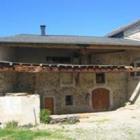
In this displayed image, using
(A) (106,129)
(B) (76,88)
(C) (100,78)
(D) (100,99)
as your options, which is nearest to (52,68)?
(B) (76,88)

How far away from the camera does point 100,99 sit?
24906 millimetres

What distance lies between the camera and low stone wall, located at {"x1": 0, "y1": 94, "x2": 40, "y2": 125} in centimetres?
1727

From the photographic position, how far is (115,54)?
25953mm

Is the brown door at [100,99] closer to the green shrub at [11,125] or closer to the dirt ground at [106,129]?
the dirt ground at [106,129]

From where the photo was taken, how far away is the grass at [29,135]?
532 inches

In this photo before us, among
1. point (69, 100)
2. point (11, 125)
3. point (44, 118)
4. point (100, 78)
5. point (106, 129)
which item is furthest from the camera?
point (100, 78)

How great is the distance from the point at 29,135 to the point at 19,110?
3555 millimetres

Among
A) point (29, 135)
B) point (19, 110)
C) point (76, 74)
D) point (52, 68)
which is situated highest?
point (52, 68)

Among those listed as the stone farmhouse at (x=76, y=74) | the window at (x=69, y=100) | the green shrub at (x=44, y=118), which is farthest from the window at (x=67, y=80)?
the green shrub at (x=44, y=118)

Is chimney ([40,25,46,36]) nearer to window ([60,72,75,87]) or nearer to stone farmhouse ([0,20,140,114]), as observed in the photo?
stone farmhouse ([0,20,140,114])

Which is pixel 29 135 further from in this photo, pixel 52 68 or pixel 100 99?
pixel 100 99

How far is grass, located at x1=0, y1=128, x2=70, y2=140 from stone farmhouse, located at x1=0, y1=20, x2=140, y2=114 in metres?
6.35

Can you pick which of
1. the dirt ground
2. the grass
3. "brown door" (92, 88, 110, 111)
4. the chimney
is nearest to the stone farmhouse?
"brown door" (92, 88, 110, 111)

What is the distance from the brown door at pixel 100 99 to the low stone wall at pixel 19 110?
752 cm
